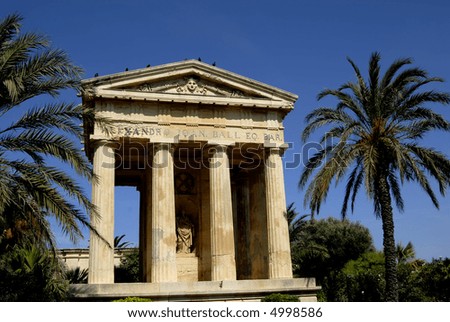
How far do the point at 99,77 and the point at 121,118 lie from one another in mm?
2037

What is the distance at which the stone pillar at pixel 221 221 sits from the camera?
2242 centimetres

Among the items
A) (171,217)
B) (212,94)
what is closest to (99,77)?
(212,94)

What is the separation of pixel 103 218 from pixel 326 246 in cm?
3164

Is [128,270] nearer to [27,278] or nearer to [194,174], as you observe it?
[194,174]

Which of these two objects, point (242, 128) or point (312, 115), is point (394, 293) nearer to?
point (312, 115)

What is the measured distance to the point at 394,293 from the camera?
65.1ft

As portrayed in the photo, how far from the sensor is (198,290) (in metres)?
20.4

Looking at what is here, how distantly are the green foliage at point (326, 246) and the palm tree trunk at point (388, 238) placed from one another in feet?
59.7

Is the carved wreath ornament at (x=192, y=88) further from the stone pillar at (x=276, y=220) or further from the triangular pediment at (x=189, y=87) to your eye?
the stone pillar at (x=276, y=220)

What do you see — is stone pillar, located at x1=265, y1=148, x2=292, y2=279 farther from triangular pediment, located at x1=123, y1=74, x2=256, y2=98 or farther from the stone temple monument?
triangular pediment, located at x1=123, y1=74, x2=256, y2=98

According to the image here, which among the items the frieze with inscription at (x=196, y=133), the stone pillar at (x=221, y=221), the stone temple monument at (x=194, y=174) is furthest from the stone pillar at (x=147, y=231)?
the stone pillar at (x=221, y=221)

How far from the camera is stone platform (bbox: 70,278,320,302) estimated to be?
19188 millimetres

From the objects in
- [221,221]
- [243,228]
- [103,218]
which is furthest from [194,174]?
[103,218]

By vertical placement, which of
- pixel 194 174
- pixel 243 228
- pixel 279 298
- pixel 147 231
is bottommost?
pixel 279 298
